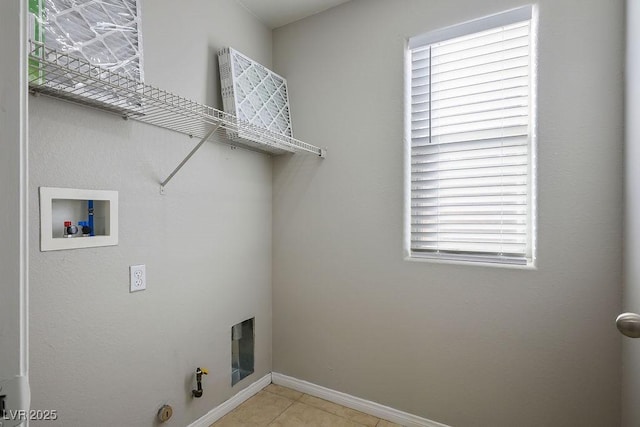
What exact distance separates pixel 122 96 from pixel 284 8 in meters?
1.37

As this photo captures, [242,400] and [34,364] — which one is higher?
[34,364]

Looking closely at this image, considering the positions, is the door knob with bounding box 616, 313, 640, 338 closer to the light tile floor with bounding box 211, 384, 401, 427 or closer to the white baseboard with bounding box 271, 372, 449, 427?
the white baseboard with bounding box 271, 372, 449, 427

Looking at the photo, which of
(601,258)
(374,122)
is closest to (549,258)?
(601,258)

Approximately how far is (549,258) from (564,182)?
373 mm

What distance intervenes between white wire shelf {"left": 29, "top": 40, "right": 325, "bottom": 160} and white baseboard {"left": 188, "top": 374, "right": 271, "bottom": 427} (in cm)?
158

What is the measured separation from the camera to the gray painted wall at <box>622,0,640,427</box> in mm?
1193

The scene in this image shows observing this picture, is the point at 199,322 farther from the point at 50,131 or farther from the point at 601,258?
the point at 601,258

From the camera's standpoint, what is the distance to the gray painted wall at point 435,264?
1441mm

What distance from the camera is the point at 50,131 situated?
46.7 inches

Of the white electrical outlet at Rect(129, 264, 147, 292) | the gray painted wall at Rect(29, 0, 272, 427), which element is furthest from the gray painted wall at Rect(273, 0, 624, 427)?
the white electrical outlet at Rect(129, 264, 147, 292)

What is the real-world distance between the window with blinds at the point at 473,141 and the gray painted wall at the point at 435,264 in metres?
0.08

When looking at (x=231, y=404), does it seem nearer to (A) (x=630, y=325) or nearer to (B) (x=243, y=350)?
(B) (x=243, y=350)

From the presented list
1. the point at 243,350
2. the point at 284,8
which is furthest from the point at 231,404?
the point at 284,8

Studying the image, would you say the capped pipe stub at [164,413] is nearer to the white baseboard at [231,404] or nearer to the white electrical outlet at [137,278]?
the white baseboard at [231,404]
